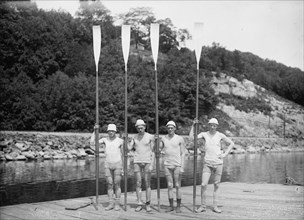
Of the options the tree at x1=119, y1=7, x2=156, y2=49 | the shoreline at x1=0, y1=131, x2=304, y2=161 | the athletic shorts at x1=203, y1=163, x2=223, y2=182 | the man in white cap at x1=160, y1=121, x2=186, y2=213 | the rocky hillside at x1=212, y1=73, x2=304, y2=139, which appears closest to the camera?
the man in white cap at x1=160, y1=121, x2=186, y2=213

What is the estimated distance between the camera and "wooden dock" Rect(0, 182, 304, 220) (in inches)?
314

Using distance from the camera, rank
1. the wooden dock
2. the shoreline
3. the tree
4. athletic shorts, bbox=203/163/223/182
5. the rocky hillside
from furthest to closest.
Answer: the tree → the rocky hillside → the shoreline → athletic shorts, bbox=203/163/223/182 → the wooden dock

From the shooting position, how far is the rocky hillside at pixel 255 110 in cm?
7138

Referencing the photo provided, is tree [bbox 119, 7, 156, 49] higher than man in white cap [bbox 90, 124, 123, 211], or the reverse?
tree [bbox 119, 7, 156, 49]

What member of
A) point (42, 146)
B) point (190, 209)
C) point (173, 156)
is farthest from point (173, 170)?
point (42, 146)

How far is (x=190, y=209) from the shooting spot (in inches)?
346

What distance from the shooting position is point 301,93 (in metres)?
81.4

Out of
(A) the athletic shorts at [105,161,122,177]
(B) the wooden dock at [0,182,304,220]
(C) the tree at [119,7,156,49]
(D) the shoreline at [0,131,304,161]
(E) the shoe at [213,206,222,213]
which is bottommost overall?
(D) the shoreline at [0,131,304,161]

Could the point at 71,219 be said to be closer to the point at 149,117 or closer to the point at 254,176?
the point at 254,176

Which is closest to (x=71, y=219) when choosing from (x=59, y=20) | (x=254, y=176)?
(x=254, y=176)

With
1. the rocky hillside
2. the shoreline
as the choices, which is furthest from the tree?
the shoreline

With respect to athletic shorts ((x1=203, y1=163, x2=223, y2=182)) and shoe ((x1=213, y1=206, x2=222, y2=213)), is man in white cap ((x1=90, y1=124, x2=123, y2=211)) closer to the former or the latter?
athletic shorts ((x1=203, y1=163, x2=223, y2=182))

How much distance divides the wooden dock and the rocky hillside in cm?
5683

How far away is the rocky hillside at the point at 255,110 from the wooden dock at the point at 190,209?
56.8 metres
